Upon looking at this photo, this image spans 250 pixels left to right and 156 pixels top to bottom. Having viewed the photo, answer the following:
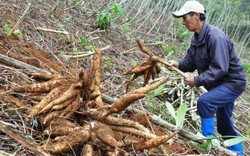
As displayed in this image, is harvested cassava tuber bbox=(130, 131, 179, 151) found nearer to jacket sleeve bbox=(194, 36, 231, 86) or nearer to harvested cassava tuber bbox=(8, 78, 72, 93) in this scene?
harvested cassava tuber bbox=(8, 78, 72, 93)

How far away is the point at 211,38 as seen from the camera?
9.21ft

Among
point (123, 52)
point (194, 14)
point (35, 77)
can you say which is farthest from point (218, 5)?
point (35, 77)

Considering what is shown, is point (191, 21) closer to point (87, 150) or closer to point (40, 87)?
point (40, 87)

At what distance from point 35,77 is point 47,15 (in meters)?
3.07

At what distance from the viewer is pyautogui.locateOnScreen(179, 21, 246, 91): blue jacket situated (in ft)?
9.04

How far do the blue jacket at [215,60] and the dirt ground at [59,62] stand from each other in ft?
1.92

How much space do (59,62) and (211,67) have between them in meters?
1.57

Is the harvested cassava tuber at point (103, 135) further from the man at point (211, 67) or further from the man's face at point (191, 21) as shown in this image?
the man's face at point (191, 21)

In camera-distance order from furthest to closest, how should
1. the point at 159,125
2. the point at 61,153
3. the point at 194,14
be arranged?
the point at 194,14, the point at 159,125, the point at 61,153

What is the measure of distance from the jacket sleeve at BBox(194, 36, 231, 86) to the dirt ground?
21.0 inches

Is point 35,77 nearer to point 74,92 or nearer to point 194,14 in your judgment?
point 74,92

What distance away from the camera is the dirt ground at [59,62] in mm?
1904

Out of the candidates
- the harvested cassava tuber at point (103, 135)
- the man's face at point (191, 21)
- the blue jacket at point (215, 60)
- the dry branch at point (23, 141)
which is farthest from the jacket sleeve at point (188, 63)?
the dry branch at point (23, 141)

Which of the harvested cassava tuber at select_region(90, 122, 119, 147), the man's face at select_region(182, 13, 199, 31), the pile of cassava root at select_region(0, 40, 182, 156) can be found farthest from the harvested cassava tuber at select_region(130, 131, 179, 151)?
the man's face at select_region(182, 13, 199, 31)
